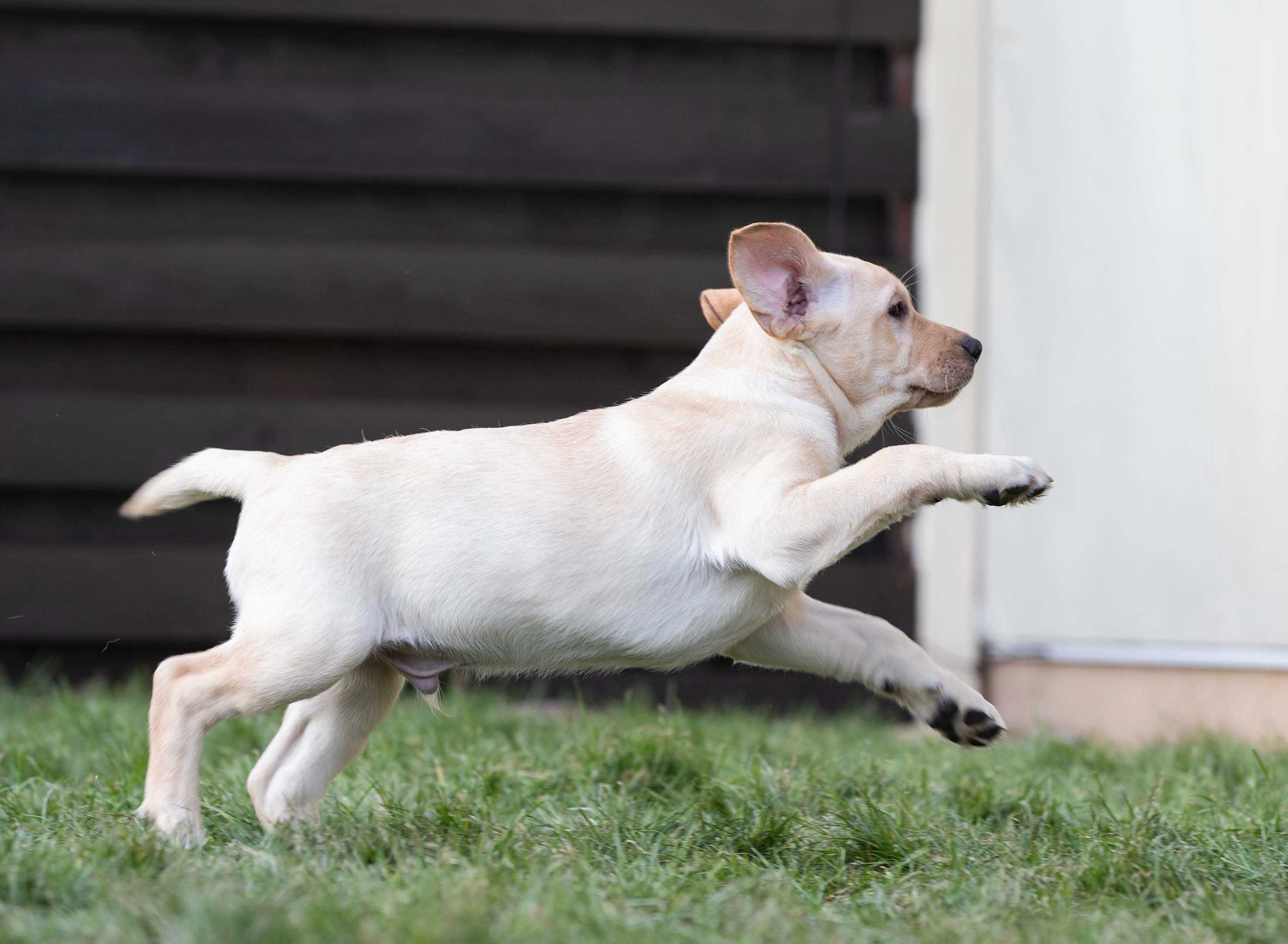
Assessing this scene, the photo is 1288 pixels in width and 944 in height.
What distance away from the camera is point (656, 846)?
2068 millimetres

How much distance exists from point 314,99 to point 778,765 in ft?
8.81

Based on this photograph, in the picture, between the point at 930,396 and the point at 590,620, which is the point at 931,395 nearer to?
the point at 930,396

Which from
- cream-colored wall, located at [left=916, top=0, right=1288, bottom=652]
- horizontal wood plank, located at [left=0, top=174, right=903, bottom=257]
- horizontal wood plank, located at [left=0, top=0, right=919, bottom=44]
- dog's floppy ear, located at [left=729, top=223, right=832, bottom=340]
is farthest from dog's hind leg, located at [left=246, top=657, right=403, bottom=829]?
horizontal wood plank, located at [left=0, top=0, right=919, bottom=44]

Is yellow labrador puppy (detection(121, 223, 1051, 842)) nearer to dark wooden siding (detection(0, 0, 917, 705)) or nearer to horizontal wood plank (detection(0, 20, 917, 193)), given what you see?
dark wooden siding (detection(0, 0, 917, 705))

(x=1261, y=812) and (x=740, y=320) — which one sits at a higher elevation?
(x=740, y=320)

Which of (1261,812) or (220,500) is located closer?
(1261,812)

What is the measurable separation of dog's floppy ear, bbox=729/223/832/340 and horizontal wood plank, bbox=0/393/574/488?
1863 millimetres

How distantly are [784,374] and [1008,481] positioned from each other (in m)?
0.49

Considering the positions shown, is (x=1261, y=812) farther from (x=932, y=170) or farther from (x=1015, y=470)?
(x=932, y=170)

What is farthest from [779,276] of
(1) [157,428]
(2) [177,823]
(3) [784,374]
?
(1) [157,428]

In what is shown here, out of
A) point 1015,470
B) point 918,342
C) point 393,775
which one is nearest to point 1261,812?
point 1015,470

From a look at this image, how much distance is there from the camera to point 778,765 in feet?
9.55

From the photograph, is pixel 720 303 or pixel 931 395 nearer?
pixel 931 395

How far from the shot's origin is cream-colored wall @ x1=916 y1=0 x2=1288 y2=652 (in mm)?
3826
